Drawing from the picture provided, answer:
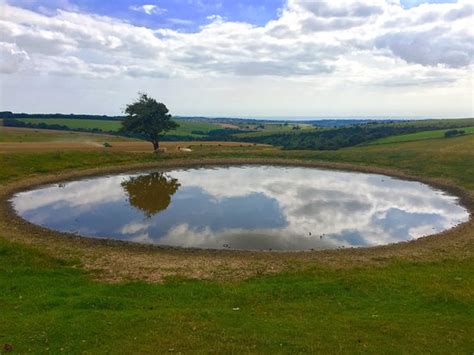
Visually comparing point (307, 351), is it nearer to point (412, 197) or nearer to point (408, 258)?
point (408, 258)

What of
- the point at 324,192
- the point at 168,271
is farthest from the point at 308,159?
the point at 168,271

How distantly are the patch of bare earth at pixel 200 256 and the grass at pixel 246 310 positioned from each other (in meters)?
0.96

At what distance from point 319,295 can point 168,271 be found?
26.7 feet

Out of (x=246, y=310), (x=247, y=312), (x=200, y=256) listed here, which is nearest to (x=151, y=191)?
(x=200, y=256)

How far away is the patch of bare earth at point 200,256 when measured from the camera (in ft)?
71.8

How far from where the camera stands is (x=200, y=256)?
82.6ft

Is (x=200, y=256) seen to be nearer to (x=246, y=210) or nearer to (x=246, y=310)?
(x=246, y=310)

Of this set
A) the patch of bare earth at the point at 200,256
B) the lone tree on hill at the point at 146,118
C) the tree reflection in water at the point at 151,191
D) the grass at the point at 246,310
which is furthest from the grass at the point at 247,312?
the lone tree on hill at the point at 146,118

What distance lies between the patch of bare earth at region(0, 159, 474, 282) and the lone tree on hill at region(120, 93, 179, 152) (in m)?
44.3

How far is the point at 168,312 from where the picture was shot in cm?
1588

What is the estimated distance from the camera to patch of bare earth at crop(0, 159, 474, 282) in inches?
861

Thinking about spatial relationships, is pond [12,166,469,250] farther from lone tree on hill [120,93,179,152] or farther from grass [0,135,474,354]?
lone tree on hill [120,93,179,152]

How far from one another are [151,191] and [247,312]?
34.4 m

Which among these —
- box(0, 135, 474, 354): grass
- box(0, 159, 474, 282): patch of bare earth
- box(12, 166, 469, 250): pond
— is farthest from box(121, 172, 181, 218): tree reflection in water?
box(0, 135, 474, 354): grass
